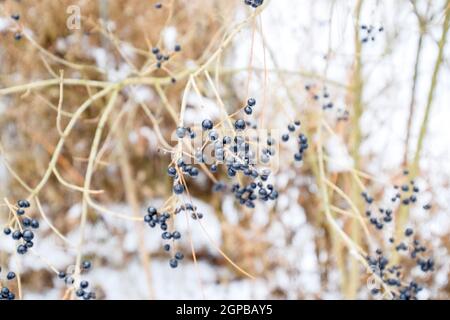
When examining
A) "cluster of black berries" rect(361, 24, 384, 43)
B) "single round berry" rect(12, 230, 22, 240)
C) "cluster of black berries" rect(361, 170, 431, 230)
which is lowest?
"single round berry" rect(12, 230, 22, 240)

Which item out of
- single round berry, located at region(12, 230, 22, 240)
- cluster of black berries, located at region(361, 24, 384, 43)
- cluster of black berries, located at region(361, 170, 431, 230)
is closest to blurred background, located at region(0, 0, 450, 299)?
cluster of black berries, located at region(361, 24, 384, 43)

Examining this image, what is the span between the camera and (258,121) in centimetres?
256

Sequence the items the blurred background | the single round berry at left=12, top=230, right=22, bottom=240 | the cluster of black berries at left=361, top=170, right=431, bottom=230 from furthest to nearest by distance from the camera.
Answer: the blurred background
the cluster of black berries at left=361, top=170, right=431, bottom=230
the single round berry at left=12, top=230, right=22, bottom=240

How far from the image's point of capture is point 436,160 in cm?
263

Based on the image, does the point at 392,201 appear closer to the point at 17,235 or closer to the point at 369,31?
the point at 369,31

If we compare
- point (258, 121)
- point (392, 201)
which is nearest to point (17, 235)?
point (392, 201)

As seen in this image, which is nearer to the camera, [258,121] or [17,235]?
[17,235]

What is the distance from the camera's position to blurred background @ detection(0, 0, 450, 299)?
96.6 inches

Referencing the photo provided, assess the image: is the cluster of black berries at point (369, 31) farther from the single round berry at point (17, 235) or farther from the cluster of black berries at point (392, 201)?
the single round berry at point (17, 235)

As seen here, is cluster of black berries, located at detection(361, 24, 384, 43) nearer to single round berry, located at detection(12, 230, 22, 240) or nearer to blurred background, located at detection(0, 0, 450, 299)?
blurred background, located at detection(0, 0, 450, 299)

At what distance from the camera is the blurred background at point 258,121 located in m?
2.45

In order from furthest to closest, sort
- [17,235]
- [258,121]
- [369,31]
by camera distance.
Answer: [258,121]
[369,31]
[17,235]

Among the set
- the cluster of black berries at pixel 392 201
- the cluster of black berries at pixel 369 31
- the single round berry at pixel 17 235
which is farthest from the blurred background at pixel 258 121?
the single round berry at pixel 17 235

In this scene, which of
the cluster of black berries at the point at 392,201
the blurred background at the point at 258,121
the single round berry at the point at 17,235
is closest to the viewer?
the single round berry at the point at 17,235
